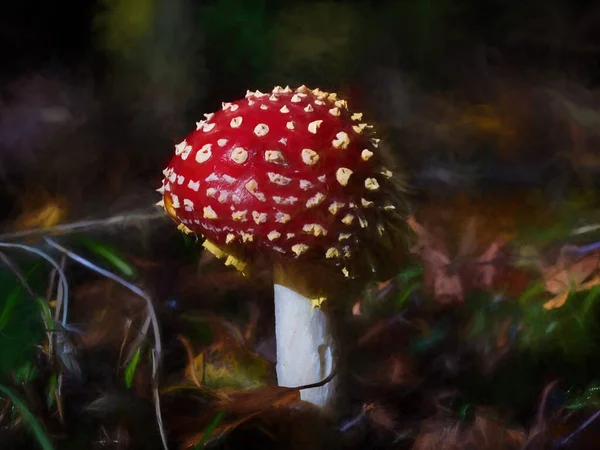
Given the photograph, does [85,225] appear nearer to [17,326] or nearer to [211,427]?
[17,326]

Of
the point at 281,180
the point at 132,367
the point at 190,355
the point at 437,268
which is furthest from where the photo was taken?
the point at 437,268

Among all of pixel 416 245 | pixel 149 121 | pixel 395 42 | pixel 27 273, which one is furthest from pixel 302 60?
pixel 27 273

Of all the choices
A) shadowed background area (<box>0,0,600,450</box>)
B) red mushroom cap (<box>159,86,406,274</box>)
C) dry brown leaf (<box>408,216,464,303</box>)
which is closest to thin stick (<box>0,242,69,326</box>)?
shadowed background area (<box>0,0,600,450</box>)

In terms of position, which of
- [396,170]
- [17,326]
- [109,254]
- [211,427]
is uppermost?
[396,170]

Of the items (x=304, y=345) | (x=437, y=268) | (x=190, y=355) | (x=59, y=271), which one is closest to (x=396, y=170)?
(x=437, y=268)

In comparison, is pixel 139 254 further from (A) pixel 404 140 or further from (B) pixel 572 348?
(B) pixel 572 348

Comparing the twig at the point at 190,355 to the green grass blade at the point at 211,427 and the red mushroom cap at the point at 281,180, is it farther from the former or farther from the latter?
the red mushroom cap at the point at 281,180

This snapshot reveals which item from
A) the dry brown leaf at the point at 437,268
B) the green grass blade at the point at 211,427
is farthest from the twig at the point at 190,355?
the dry brown leaf at the point at 437,268
